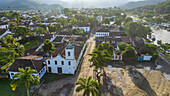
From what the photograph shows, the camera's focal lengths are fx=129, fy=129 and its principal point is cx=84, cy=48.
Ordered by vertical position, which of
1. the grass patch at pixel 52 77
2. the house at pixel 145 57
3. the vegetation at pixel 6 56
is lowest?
the grass patch at pixel 52 77

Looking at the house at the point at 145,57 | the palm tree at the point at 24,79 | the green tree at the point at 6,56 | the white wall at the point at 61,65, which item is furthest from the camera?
the house at the point at 145,57

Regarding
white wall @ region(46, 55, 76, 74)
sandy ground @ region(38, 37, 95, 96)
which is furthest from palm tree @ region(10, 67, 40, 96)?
white wall @ region(46, 55, 76, 74)

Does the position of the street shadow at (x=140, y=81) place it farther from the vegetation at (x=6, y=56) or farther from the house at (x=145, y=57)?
the vegetation at (x=6, y=56)

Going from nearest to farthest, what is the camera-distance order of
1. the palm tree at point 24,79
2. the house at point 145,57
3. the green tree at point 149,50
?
the palm tree at point 24,79 → the house at point 145,57 → the green tree at point 149,50

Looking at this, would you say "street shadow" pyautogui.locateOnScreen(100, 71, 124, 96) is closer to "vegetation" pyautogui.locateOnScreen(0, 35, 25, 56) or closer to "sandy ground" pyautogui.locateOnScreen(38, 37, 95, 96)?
"sandy ground" pyautogui.locateOnScreen(38, 37, 95, 96)

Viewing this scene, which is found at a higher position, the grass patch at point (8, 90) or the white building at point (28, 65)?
the white building at point (28, 65)

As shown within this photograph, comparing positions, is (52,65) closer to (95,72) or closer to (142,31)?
(95,72)

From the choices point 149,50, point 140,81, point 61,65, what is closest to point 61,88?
point 61,65

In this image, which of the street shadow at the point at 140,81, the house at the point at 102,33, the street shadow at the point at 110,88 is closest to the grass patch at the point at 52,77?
the street shadow at the point at 110,88
